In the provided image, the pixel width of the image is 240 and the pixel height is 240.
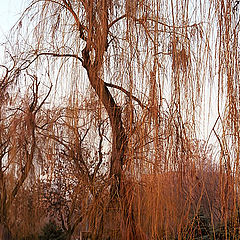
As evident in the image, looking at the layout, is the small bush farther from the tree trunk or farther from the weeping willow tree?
the weeping willow tree

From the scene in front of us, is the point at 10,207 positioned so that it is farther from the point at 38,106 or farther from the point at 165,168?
the point at 165,168

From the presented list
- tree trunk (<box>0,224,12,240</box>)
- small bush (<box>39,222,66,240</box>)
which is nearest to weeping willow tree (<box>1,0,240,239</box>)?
tree trunk (<box>0,224,12,240</box>)

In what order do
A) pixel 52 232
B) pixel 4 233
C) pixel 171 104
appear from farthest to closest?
pixel 52 232 → pixel 4 233 → pixel 171 104

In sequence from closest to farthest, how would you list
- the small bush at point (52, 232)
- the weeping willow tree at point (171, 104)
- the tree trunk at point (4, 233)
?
the weeping willow tree at point (171, 104)
the tree trunk at point (4, 233)
the small bush at point (52, 232)

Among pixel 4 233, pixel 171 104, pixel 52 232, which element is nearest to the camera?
pixel 171 104

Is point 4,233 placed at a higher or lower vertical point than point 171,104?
lower

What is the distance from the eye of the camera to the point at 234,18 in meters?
0.80

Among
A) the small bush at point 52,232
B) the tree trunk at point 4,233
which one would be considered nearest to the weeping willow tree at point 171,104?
the tree trunk at point 4,233

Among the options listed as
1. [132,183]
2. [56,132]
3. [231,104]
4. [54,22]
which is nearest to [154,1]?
[231,104]

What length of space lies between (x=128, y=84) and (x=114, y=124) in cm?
25

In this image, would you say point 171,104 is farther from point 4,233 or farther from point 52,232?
point 52,232

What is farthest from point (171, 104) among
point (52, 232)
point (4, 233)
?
point (52, 232)

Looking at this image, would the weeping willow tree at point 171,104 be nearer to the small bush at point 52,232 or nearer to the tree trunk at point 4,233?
the tree trunk at point 4,233

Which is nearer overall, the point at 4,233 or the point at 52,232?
the point at 4,233
